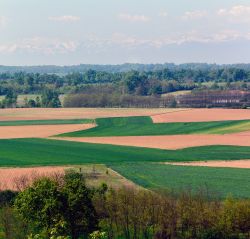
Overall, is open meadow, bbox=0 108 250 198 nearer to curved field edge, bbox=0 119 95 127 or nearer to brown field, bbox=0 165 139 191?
curved field edge, bbox=0 119 95 127

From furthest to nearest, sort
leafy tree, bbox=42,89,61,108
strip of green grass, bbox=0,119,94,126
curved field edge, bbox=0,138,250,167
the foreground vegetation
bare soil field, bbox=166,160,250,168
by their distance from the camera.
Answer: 1. leafy tree, bbox=42,89,61,108
2. strip of green grass, bbox=0,119,94,126
3. curved field edge, bbox=0,138,250,167
4. bare soil field, bbox=166,160,250,168
5. the foreground vegetation

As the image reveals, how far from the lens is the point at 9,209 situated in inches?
1431

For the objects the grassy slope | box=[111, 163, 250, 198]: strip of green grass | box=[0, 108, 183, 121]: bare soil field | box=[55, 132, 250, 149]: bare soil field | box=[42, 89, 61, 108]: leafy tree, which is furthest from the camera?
box=[42, 89, 61, 108]: leafy tree

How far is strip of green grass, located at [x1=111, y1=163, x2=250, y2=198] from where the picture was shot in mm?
45406

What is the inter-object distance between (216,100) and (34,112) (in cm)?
3865

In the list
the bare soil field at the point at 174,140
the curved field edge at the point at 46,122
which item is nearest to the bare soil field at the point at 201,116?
the curved field edge at the point at 46,122

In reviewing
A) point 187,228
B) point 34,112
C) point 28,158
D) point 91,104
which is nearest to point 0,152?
point 28,158

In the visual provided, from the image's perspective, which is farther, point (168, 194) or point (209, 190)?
point (209, 190)

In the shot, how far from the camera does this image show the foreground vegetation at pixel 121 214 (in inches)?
1251

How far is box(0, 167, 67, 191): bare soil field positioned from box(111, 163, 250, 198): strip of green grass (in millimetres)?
5891

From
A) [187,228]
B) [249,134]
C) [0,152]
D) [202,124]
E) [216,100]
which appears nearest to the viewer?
[187,228]

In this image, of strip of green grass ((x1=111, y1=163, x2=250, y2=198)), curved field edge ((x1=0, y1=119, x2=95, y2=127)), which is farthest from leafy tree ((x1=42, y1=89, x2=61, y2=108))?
strip of green grass ((x1=111, y1=163, x2=250, y2=198))

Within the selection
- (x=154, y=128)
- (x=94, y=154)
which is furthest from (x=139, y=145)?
(x=154, y=128)

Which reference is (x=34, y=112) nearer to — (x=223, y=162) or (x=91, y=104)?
(x=91, y=104)
